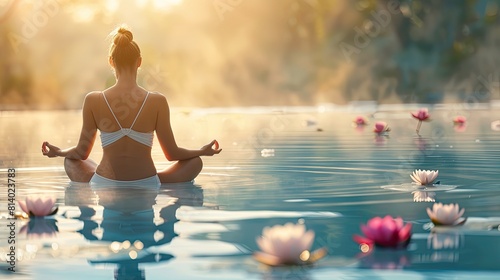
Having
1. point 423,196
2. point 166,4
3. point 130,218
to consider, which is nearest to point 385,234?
point 130,218

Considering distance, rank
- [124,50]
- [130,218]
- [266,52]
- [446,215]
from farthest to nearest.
Result: 1. [266,52]
2. [124,50]
3. [130,218]
4. [446,215]

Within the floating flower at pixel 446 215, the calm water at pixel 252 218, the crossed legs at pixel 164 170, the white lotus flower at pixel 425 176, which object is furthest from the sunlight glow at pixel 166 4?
the floating flower at pixel 446 215

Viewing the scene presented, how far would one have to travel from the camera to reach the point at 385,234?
18.0 ft

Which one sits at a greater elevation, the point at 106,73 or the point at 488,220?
the point at 106,73

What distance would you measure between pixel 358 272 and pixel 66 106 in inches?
1965

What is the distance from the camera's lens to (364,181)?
962 cm

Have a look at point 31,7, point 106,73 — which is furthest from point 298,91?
point 31,7

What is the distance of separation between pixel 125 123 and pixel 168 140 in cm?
43

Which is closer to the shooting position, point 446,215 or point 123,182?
point 446,215

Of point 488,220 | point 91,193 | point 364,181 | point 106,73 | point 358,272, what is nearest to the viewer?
point 358,272

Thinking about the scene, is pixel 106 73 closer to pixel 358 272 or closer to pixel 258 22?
pixel 258 22

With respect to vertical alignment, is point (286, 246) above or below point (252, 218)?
below

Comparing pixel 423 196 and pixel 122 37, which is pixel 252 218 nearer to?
pixel 423 196

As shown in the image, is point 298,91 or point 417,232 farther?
point 298,91
